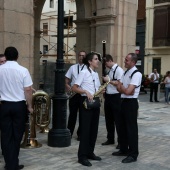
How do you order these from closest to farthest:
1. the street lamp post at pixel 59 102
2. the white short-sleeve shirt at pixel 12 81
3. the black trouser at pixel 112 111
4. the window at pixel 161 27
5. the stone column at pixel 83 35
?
the white short-sleeve shirt at pixel 12 81
the street lamp post at pixel 59 102
the black trouser at pixel 112 111
the stone column at pixel 83 35
the window at pixel 161 27

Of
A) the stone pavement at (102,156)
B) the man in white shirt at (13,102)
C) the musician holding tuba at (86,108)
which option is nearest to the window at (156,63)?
the stone pavement at (102,156)

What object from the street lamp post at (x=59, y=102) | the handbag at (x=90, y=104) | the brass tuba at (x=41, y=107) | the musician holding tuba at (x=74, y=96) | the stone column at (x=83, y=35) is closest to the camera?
the handbag at (x=90, y=104)

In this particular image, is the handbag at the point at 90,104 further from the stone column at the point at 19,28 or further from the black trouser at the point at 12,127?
the stone column at the point at 19,28

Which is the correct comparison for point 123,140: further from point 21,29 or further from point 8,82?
point 21,29

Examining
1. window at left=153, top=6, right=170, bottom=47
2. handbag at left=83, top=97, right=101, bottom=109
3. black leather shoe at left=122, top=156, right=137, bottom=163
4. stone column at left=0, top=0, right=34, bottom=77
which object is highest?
window at left=153, top=6, right=170, bottom=47

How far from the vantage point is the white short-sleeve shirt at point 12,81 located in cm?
491

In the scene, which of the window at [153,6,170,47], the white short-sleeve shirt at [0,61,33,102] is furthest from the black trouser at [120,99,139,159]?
the window at [153,6,170,47]

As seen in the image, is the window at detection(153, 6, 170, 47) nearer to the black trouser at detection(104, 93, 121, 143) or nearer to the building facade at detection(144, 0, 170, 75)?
the building facade at detection(144, 0, 170, 75)

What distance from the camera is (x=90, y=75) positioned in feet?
18.4

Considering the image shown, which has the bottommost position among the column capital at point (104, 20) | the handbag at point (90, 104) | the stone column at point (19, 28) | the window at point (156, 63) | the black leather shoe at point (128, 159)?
the black leather shoe at point (128, 159)

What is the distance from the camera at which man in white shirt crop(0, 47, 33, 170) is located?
493cm

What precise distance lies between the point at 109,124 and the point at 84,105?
1.89 meters

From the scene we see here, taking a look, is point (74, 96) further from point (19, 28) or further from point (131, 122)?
point (19, 28)

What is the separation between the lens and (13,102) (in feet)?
16.2
